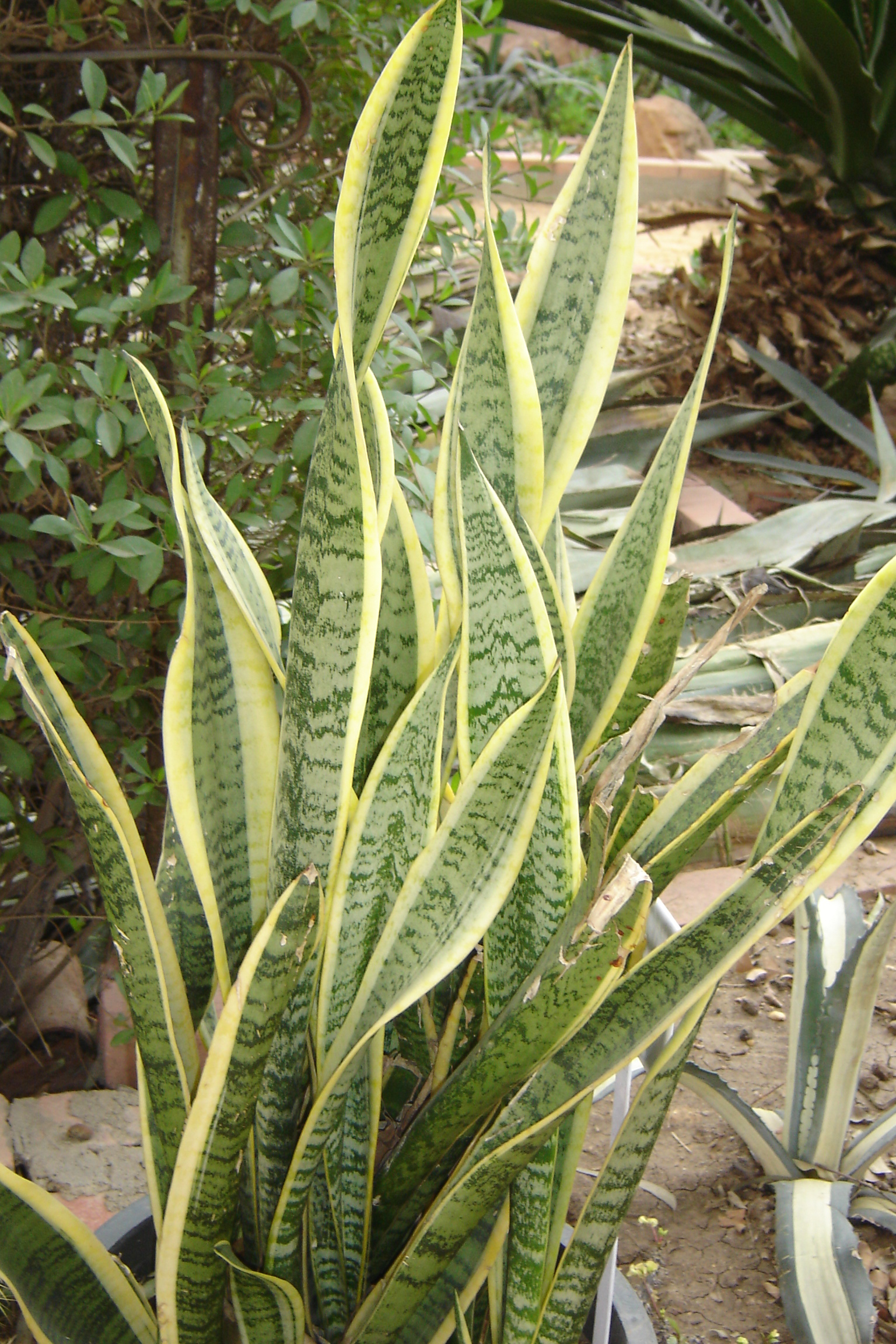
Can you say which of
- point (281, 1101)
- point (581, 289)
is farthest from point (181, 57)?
point (281, 1101)

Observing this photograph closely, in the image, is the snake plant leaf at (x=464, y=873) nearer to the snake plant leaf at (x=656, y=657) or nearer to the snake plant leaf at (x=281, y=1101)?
the snake plant leaf at (x=281, y=1101)

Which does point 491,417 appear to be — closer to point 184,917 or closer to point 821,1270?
point 184,917

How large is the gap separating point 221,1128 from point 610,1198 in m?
0.23

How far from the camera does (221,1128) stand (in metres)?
0.55

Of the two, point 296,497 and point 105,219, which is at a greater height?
point 105,219

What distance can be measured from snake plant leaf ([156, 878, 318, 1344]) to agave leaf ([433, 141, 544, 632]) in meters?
0.20

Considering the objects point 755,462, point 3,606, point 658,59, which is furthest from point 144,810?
point 658,59

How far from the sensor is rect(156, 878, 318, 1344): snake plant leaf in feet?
1.67

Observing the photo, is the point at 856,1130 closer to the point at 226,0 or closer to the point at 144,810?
the point at 144,810

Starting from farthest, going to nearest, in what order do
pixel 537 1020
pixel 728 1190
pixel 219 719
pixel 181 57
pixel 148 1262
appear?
pixel 728 1190, pixel 181 57, pixel 148 1262, pixel 219 719, pixel 537 1020

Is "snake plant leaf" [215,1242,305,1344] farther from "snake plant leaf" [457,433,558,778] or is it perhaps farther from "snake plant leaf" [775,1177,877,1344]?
"snake plant leaf" [775,1177,877,1344]

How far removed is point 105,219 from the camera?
105 centimetres

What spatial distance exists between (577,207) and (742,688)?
122cm

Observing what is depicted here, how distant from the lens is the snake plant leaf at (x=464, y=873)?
0.51 meters
